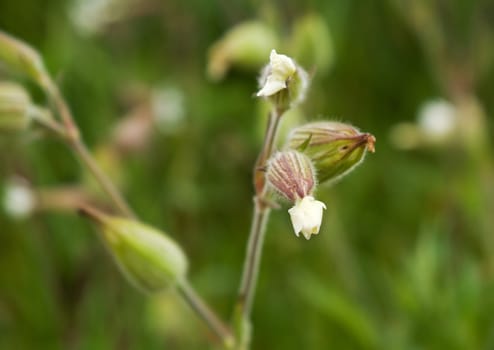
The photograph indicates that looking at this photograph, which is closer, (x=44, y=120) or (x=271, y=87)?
(x=271, y=87)

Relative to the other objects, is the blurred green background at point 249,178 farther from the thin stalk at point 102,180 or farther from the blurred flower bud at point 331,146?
the blurred flower bud at point 331,146

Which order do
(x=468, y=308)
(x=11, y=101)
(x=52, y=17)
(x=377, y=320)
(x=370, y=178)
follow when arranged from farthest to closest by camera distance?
(x=52, y=17), (x=370, y=178), (x=377, y=320), (x=468, y=308), (x=11, y=101)

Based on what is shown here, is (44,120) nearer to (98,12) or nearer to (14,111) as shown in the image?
(14,111)

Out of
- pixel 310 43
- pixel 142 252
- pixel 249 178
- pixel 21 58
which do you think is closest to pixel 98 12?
pixel 249 178

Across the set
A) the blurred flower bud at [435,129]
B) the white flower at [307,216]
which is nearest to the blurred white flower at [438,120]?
the blurred flower bud at [435,129]

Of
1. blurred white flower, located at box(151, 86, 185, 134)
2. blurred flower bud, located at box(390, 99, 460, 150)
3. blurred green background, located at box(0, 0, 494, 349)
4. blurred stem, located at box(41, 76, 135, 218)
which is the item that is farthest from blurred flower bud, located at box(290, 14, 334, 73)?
blurred white flower, located at box(151, 86, 185, 134)

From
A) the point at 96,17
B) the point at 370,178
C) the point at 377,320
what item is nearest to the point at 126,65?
the point at 96,17

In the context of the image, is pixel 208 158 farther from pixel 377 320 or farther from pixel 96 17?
pixel 377 320
